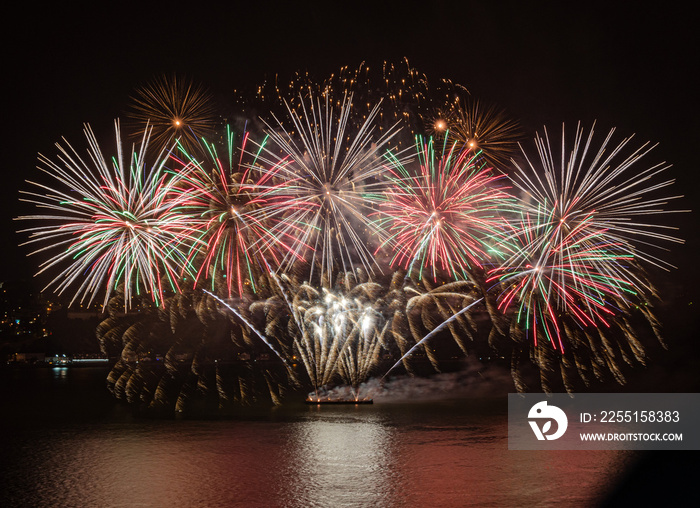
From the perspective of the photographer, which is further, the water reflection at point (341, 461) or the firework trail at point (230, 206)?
the firework trail at point (230, 206)

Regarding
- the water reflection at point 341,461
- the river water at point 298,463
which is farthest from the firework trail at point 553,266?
the water reflection at point 341,461

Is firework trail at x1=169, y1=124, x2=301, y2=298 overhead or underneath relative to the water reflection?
overhead

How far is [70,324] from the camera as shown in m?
85.7

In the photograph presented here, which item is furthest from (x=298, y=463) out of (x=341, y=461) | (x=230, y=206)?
(x=230, y=206)

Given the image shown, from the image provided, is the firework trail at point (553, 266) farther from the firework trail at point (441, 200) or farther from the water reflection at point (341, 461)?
the water reflection at point (341, 461)

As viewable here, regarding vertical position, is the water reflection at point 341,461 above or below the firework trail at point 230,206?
below

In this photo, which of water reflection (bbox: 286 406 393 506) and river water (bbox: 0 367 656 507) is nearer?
water reflection (bbox: 286 406 393 506)

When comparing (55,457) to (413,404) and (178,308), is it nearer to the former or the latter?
(178,308)

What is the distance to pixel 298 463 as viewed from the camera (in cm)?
1775

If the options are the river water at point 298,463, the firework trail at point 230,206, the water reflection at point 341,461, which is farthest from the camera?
the firework trail at point 230,206

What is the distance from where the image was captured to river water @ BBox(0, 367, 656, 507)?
14.2 metres

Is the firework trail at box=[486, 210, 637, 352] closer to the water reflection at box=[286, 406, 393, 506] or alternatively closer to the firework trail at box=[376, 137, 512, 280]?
the firework trail at box=[376, 137, 512, 280]

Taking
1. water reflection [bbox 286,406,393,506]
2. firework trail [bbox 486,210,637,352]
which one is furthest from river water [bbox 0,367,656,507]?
firework trail [bbox 486,210,637,352]

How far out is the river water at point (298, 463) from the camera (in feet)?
46.6
